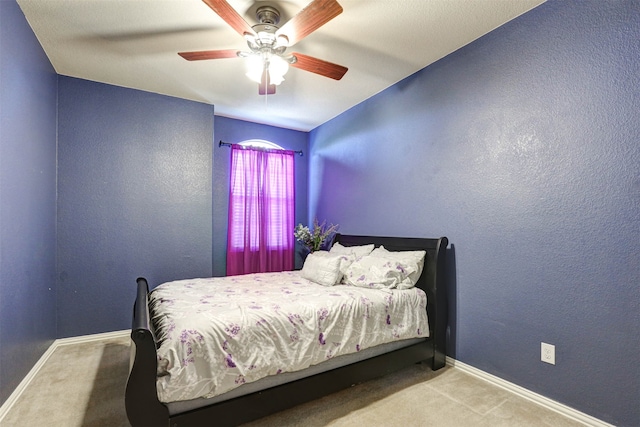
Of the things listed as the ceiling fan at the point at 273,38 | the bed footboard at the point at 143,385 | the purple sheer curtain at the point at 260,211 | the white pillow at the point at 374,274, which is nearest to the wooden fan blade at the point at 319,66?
the ceiling fan at the point at 273,38

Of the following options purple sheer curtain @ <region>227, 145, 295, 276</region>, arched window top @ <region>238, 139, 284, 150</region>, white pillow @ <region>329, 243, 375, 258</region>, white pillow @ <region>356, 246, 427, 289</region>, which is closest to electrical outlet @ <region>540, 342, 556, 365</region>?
white pillow @ <region>356, 246, 427, 289</region>

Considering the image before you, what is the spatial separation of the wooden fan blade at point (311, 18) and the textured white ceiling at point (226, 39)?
0.34 metres

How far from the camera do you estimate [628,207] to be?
1734 mm

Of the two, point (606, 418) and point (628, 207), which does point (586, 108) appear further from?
point (606, 418)

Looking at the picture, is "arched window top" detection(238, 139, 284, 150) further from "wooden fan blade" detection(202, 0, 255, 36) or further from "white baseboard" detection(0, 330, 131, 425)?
"white baseboard" detection(0, 330, 131, 425)

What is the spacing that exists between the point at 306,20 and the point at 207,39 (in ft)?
3.88

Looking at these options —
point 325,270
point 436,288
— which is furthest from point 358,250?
point 436,288

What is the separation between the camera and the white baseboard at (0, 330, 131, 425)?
6.46 ft

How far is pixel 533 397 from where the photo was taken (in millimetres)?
2084

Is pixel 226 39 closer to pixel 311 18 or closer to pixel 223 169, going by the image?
pixel 311 18

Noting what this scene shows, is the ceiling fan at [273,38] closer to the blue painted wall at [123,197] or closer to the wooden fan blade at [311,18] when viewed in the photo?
the wooden fan blade at [311,18]

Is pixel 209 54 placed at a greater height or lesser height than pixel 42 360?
greater

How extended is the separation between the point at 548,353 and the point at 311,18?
8.64 feet

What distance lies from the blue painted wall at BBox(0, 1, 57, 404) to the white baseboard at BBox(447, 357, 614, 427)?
130 inches
